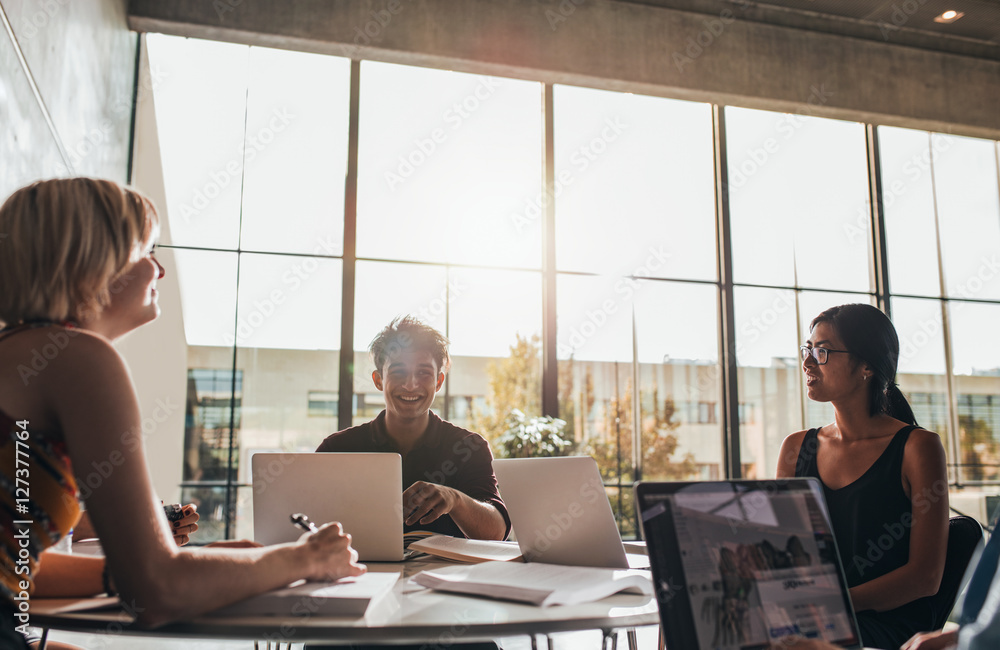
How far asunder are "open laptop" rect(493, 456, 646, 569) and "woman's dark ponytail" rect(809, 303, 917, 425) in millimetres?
969

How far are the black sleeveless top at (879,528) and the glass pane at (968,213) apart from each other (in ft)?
20.1

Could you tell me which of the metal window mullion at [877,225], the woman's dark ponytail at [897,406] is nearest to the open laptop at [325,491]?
the woman's dark ponytail at [897,406]

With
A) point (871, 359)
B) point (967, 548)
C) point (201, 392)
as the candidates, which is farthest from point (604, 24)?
Result: point (967, 548)

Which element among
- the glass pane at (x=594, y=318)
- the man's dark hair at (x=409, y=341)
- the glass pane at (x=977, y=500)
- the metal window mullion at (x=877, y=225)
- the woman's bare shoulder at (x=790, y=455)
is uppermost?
the metal window mullion at (x=877, y=225)

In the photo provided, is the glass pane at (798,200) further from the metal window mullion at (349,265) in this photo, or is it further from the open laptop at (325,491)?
the open laptop at (325,491)

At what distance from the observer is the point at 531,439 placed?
5301 mm

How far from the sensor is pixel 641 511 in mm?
982

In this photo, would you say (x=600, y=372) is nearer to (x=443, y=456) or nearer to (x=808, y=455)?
(x=443, y=456)

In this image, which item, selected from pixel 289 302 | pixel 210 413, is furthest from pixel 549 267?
pixel 210 413

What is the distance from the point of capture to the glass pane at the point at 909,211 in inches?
264

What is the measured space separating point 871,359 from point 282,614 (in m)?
1.65

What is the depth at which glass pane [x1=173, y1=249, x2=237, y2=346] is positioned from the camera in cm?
516

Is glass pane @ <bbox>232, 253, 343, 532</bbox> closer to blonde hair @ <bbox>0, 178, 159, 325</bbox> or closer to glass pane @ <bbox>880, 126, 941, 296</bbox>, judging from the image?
blonde hair @ <bbox>0, 178, 159, 325</bbox>

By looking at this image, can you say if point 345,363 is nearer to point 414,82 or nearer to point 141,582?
point 414,82
